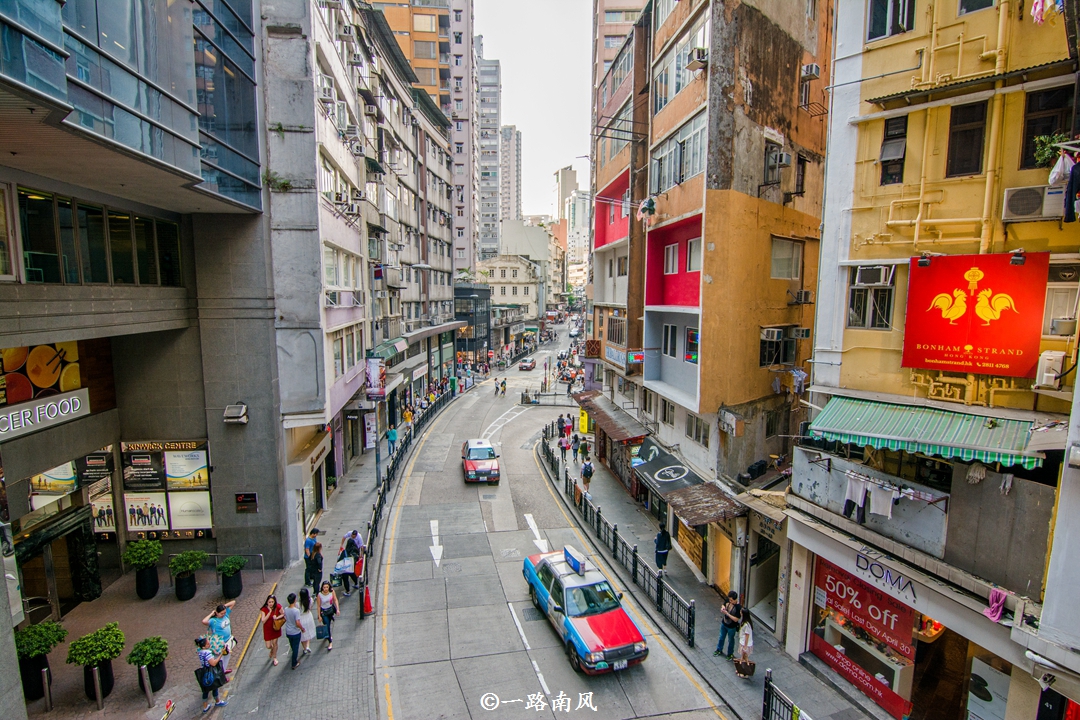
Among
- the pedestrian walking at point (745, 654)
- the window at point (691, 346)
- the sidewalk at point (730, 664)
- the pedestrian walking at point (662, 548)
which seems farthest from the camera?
the window at point (691, 346)

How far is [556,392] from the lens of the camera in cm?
4647

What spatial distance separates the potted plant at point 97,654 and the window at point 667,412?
14.9 m

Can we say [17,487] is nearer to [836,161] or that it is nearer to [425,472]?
[425,472]

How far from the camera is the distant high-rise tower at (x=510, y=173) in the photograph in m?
153

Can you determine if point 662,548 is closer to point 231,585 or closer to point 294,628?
point 294,628

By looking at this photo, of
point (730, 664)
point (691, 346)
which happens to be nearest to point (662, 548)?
point (730, 664)

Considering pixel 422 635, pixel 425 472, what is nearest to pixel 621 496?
pixel 425 472

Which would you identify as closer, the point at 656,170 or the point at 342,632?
the point at 342,632

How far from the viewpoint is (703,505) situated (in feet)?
43.3

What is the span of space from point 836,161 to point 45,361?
1609 cm

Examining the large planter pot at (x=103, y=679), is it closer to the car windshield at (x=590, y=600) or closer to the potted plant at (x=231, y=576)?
the potted plant at (x=231, y=576)

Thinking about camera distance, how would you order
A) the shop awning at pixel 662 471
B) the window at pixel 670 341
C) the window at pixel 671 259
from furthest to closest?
1. the window at pixel 670 341
2. the window at pixel 671 259
3. the shop awning at pixel 662 471

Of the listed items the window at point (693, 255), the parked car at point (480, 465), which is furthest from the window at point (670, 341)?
the parked car at point (480, 465)

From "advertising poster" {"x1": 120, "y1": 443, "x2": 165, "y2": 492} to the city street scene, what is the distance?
0.26 feet
